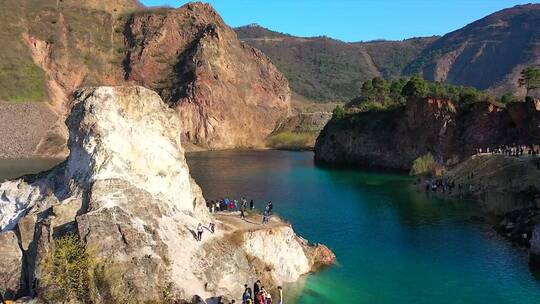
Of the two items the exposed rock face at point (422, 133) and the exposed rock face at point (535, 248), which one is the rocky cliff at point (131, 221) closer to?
the exposed rock face at point (535, 248)

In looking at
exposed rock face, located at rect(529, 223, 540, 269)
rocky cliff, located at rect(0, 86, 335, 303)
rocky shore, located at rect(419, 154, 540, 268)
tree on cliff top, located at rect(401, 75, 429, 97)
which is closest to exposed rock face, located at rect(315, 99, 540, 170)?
tree on cliff top, located at rect(401, 75, 429, 97)

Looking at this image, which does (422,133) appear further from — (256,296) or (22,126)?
(22,126)

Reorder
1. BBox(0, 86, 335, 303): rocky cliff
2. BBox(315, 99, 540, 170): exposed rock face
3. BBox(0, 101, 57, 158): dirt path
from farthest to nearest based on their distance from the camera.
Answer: BBox(0, 101, 57, 158): dirt path, BBox(315, 99, 540, 170): exposed rock face, BBox(0, 86, 335, 303): rocky cliff

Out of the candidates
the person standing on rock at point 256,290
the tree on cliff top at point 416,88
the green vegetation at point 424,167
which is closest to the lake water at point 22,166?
the green vegetation at point 424,167

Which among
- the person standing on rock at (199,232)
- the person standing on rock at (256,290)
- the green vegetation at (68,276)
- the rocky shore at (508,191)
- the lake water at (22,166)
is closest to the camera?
the green vegetation at (68,276)

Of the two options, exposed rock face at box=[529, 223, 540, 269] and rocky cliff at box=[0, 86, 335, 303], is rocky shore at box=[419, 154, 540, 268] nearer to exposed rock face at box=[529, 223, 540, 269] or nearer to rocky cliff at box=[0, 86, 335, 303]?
exposed rock face at box=[529, 223, 540, 269]

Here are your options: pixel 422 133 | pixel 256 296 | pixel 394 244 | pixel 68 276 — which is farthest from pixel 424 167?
pixel 68 276
